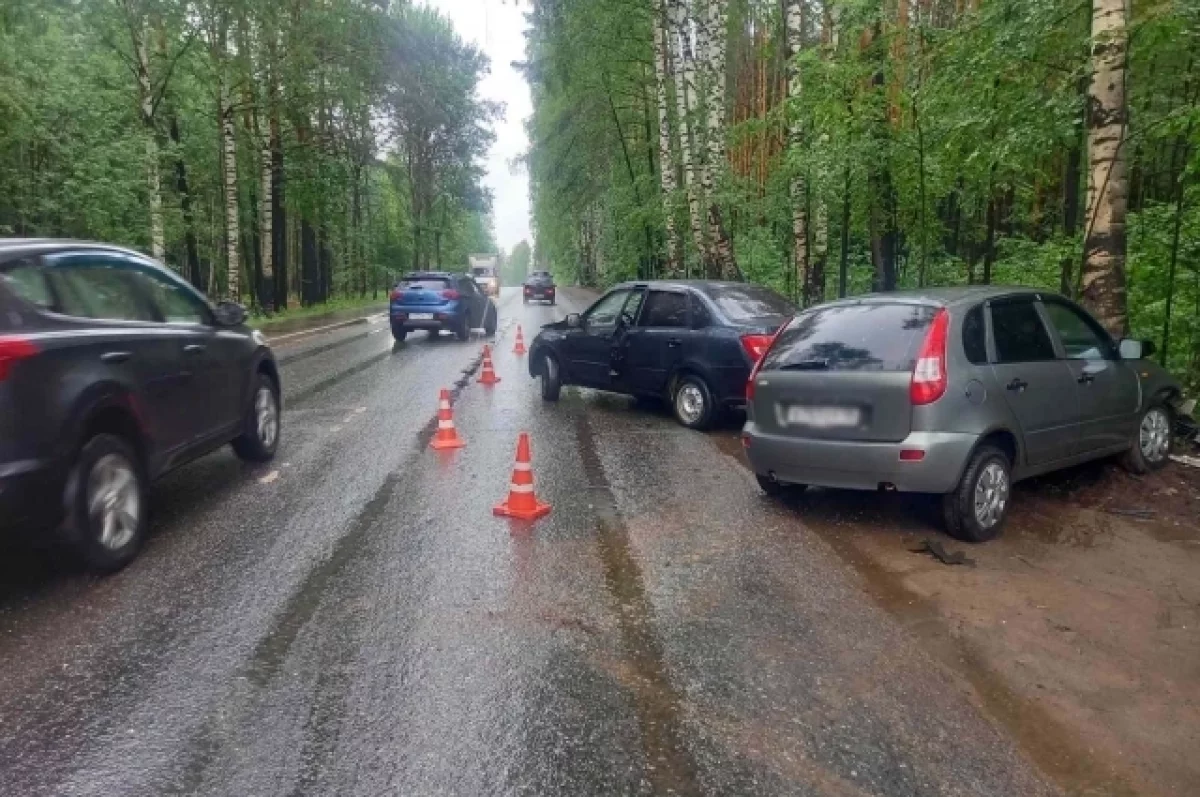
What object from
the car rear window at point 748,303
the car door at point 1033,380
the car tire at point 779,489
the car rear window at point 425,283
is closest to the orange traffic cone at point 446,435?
the car rear window at point 748,303

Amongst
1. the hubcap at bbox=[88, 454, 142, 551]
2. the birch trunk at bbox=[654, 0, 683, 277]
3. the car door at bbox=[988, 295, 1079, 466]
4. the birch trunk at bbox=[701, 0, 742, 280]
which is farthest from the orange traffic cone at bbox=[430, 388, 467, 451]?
the birch trunk at bbox=[654, 0, 683, 277]

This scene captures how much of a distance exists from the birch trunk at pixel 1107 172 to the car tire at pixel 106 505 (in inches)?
312

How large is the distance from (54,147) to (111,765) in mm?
24296

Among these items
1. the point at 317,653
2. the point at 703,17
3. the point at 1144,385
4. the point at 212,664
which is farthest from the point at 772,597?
the point at 703,17

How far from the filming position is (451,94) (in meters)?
47.3

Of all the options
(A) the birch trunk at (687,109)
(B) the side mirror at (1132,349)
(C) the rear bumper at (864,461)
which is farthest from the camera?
(A) the birch trunk at (687,109)

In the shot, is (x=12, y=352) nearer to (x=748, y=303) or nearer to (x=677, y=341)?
(x=677, y=341)

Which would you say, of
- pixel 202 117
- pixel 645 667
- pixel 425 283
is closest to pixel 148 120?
pixel 425 283

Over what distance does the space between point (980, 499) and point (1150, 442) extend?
2.62m

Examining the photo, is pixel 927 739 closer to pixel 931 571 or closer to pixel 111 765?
pixel 931 571

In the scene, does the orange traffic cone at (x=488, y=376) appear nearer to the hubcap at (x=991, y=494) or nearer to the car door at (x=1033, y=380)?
the car door at (x=1033, y=380)

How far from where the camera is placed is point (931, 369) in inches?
225

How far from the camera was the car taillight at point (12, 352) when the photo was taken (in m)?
4.46

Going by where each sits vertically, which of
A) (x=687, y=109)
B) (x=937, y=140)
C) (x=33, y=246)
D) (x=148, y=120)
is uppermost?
(x=148, y=120)
